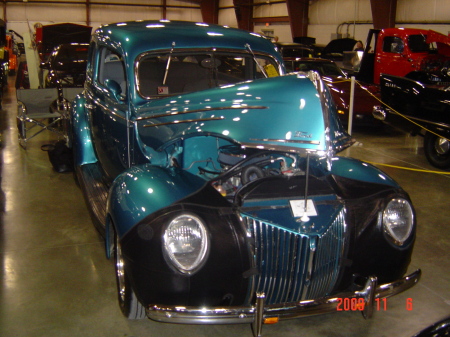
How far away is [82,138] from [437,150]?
4.85 meters

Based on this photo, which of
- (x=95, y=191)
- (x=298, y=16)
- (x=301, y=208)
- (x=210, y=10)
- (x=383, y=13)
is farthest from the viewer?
(x=210, y=10)

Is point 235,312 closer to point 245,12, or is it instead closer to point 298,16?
point 298,16

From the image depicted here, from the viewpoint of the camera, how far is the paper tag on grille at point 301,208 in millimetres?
2637

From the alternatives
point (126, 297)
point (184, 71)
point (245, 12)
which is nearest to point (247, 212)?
point (126, 297)

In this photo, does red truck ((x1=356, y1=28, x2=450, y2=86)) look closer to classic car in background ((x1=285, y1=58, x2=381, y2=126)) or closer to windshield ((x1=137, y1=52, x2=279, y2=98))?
classic car in background ((x1=285, y1=58, x2=381, y2=126))

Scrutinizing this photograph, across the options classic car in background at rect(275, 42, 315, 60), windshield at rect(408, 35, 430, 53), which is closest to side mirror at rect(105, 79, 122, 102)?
windshield at rect(408, 35, 430, 53)

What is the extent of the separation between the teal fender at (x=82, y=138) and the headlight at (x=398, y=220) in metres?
2.95

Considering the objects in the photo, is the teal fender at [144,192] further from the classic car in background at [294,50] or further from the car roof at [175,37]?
the classic car in background at [294,50]

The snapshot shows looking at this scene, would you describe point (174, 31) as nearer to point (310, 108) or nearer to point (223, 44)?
point (223, 44)

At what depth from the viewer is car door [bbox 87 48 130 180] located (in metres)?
3.61

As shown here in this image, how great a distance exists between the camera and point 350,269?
8.84ft

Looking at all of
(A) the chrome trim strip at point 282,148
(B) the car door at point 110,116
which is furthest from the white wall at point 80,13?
(A) the chrome trim strip at point 282,148

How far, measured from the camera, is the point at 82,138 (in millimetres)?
4695

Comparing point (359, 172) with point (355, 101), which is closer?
point (359, 172)
